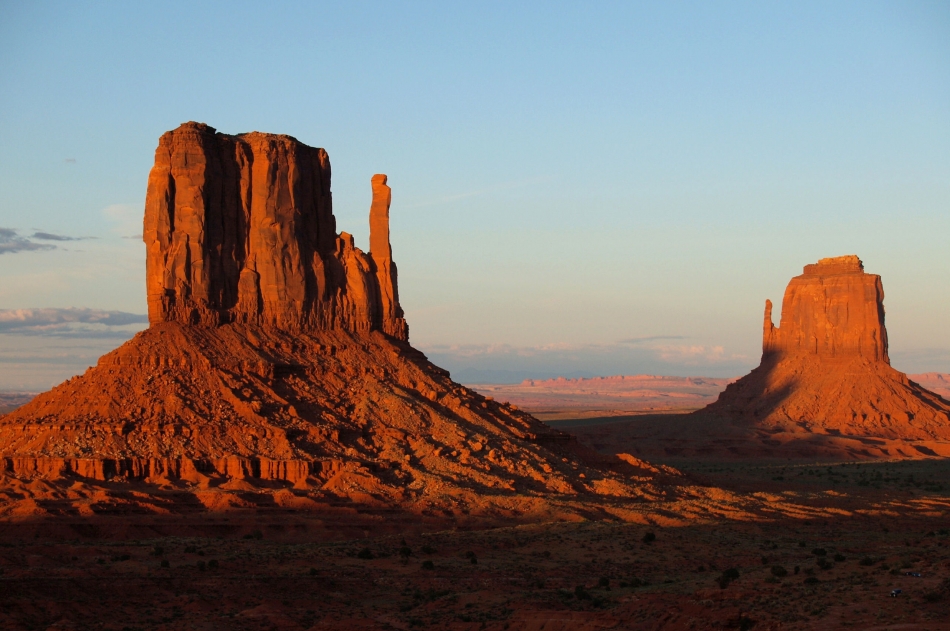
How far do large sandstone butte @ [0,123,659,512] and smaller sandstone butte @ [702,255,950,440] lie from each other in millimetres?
62560

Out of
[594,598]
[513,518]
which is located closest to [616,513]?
[513,518]

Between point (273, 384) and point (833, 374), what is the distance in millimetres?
87822

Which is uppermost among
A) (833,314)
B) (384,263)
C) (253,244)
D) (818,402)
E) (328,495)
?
(253,244)

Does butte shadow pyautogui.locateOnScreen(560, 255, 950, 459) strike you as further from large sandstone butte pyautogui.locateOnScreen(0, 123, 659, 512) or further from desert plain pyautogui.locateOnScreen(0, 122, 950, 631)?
large sandstone butte pyautogui.locateOnScreen(0, 123, 659, 512)

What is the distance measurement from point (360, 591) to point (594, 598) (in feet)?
28.2

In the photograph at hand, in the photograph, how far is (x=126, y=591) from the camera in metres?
44.2

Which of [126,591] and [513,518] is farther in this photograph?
[513,518]

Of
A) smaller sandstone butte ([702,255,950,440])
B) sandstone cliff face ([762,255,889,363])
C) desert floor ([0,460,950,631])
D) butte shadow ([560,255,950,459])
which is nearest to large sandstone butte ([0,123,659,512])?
desert floor ([0,460,950,631])

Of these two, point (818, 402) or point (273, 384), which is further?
point (818, 402)

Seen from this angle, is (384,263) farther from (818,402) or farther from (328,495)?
(818,402)

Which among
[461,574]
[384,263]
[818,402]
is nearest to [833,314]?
[818,402]

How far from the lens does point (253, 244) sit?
238 ft

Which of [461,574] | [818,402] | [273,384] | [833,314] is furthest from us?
[833,314]

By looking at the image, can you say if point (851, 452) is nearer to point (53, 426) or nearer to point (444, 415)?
point (444, 415)
